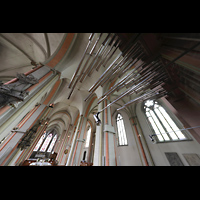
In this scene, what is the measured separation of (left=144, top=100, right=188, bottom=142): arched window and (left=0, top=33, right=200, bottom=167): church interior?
0.18 ft

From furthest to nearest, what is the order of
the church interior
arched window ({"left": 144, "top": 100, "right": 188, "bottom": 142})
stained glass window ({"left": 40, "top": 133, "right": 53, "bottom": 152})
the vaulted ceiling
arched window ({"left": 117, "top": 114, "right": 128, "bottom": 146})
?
stained glass window ({"left": 40, "top": 133, "right": 53, "bottom": 152})
arched window ({"left": 117, "top": 114, "right": 128, "bottom": 146})
arched window ({"left": 144, "top": 100, "right": 188, "bottom": 142})
the church interior
the vaulted ceiling

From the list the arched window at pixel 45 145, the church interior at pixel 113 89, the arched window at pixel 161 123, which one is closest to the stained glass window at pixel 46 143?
the arched window at pixel 45 145

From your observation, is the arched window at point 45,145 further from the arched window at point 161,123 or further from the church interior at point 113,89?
the arched window at point 161,123

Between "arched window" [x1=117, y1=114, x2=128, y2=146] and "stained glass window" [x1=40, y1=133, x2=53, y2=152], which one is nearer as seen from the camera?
"arched window" [x1=117, y1=114, x2=128, y2=146]

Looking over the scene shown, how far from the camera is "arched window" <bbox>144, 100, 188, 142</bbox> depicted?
5281mm

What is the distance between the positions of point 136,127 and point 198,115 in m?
6.14

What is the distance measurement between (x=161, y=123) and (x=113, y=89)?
563 cm

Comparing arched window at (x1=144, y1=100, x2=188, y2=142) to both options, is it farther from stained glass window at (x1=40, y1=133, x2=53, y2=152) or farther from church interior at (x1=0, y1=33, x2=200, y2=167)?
stained glass window at (x1=40, y1=133, x2=53, y2=152)

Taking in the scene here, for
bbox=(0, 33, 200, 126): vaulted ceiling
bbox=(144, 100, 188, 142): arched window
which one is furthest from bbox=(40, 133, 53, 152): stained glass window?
bbox=(144, 100, 188, 142): arched window

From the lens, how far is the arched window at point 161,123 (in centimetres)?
528

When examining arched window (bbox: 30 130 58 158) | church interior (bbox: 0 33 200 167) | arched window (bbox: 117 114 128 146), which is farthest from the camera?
arched window (bbox: 30 130 58 158)

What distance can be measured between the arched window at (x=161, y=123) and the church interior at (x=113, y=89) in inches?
2.1

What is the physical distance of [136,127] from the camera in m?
7.59

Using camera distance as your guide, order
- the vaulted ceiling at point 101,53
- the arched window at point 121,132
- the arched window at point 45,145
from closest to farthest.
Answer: the vaulted ceiling at point 101,53
the arched window at point 121,132
the arched window at point 45,145
